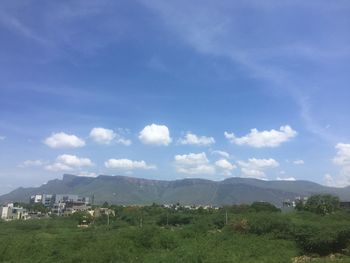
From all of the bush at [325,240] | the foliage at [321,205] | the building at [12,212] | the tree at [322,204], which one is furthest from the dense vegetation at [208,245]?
the building at [12,212]

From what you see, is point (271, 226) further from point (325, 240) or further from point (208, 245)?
point (325, 240)

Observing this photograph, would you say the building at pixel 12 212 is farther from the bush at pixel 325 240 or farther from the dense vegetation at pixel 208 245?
the bush at pixel 325 240

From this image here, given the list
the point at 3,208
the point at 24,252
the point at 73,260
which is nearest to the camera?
the point at 73,260

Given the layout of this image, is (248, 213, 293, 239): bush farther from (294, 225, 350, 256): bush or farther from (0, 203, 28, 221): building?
(0, 203, 28, 221): building

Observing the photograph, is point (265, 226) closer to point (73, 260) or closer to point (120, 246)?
point (120, 246)

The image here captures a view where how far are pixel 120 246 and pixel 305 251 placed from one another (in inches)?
555

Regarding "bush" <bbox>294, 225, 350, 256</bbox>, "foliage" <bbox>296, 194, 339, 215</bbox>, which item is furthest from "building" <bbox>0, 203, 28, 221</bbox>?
"bush" <bbox>294, 225, 350, 256</bbox>

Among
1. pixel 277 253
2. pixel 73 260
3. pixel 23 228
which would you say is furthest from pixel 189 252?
pixel 23 228

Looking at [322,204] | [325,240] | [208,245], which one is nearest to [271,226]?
[208,245]

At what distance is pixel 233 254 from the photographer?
30.8m

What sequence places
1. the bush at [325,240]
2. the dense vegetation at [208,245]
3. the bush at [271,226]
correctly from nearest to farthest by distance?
the dense vegetation at [208,245]
the bush at [325,240]
the bush at [271,226]

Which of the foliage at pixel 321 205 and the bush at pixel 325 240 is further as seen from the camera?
the foliage at pixel 321 205

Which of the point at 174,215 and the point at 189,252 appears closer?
the point at 189,252

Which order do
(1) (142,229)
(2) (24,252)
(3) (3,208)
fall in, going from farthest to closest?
1. (3) (3,208)
2. (1) (142,229)
3. (2) (24,252)
